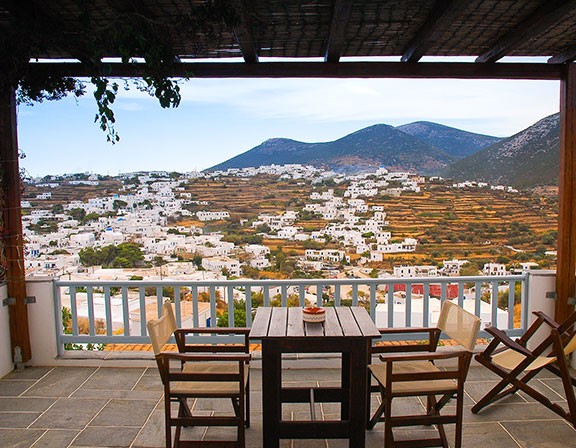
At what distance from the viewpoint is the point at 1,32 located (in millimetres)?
3051

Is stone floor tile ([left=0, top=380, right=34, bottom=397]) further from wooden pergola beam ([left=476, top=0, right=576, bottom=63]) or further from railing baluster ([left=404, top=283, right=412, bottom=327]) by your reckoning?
wooden pergola beam ([left=476, top=0, right=576, bottom=63])

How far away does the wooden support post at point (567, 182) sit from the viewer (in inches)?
155

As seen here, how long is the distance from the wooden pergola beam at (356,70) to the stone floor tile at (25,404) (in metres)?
2.85

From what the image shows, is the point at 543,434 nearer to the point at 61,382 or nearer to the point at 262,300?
the point at 262,300

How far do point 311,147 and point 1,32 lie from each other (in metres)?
4.08

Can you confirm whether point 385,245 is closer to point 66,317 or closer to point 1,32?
point 66,317

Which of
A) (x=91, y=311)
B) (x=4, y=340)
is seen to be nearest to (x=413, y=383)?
(x=91, y=311)

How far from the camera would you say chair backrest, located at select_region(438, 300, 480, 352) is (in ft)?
8.43

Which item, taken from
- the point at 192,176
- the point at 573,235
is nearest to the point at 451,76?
the point at 573,235

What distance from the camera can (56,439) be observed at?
2.95 meters

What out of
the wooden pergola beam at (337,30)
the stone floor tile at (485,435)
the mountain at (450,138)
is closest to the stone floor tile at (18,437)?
the stone floor tile at (485,435)

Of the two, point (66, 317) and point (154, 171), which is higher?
point (154, 171)

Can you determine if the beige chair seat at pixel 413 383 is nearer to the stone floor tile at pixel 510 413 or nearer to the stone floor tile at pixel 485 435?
the stone floor tile at pixel 485 435

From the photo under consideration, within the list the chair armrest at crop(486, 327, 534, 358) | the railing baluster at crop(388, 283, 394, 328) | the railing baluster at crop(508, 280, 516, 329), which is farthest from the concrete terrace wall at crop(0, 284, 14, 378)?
the railing baluster at crop(508, 280, 516, 329)
